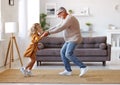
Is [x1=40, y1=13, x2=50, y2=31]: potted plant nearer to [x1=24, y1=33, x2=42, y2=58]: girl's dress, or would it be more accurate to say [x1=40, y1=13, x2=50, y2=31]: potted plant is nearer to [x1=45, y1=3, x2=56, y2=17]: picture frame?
[x1=45, y1=3, x2=56, y2=17]: picture frame

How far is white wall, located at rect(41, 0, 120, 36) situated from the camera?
1103cm

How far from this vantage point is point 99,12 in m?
11.1

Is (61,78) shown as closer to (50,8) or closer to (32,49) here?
(32,49)

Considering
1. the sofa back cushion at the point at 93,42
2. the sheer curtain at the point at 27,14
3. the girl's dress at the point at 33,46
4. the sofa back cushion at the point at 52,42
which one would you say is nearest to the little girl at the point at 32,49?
the girl's dress at the point at 33,46

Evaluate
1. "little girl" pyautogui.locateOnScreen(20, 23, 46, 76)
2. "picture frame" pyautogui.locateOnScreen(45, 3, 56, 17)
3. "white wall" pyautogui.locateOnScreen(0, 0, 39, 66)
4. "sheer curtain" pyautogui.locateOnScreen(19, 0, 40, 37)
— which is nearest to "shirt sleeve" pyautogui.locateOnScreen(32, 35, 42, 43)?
"little girl" pyautogui.locateOnScreen(20, 23, 46, 76)

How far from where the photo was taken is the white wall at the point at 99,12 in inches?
434

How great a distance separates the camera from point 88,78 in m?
5.38

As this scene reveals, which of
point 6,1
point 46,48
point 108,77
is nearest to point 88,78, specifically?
point 108,77

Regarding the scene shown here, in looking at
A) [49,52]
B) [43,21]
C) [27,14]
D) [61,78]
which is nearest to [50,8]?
[43,21]

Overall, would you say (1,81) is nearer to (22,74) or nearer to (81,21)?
(22,74)

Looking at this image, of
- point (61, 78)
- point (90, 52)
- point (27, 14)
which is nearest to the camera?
point (61, 78)

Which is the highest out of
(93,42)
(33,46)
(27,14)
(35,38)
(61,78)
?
(27,14)

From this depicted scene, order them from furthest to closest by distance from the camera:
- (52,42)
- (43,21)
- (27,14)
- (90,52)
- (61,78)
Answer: (43,21) → (27,14) → (52,42) → (90,52) → (61,78)

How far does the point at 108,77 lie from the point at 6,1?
385 centimetres
